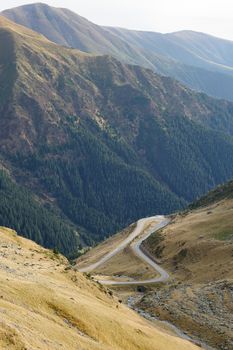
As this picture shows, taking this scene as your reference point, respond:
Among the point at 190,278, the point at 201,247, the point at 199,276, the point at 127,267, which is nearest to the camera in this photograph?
the point at 199,276

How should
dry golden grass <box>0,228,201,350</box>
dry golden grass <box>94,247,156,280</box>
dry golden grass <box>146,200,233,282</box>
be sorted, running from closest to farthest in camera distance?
dry golden grass <box>0,228,201,350</box>, dry golden grass <box>146,200,233,282</box>, dry golden grass <box>94,247,156,280</box>

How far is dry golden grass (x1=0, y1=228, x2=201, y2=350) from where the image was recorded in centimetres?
3931

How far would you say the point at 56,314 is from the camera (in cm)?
5012

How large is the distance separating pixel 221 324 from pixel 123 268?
256 ft

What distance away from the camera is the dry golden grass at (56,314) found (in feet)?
129

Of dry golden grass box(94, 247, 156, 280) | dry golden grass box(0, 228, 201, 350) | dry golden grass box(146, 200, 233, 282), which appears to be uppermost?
dry golden grass box(0, 228, 201, 350)

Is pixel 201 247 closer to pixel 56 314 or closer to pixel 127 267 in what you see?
pixel 127 267

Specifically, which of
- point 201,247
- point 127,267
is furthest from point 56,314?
A: point 127,267

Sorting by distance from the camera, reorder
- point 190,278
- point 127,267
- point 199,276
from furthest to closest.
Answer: point 127,267
point 190,278
point 199,276

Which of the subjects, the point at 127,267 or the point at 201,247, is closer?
the point at 201,247

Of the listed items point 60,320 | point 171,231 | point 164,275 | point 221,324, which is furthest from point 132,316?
point 171,231

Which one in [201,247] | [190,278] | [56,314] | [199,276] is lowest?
[190,278]

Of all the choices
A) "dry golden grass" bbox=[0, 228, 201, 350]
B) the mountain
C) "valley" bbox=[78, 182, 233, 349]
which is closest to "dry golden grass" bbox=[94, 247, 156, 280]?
"valley" bbox=[78, 182, 233, 349]

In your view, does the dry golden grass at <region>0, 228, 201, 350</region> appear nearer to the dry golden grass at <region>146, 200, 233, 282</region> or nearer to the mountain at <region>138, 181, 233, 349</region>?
the mountain at <region>138, 181, 233, 349</region>
